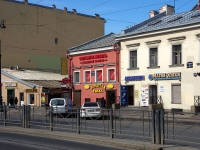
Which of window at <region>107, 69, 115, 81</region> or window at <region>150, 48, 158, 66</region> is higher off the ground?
window at <region>150, 48, 158, 66</region>

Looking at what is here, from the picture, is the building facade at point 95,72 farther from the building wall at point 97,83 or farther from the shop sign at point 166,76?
the shop sign at point 166,76

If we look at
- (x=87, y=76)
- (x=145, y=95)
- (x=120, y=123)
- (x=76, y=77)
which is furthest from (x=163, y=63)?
(x=120, y=123)

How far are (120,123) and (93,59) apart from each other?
25.4 m

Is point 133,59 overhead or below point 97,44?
below

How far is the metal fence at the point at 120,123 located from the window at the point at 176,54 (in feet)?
56.7

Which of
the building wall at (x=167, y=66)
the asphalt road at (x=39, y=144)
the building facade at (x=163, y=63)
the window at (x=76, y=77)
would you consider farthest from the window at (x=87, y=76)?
the asphalt road at (x=39, y=144)

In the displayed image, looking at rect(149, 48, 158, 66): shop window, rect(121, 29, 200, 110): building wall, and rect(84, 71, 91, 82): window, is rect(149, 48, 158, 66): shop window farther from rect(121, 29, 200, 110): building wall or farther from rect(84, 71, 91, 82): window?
rect(84, 71, 91, 82): window

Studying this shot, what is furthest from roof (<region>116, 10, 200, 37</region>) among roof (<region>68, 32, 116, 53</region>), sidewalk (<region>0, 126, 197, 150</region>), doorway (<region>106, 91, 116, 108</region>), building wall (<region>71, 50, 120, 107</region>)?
sidewalk (<region>0, 126, 197, 150</region>)

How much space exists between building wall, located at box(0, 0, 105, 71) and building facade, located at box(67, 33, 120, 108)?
44.3 feet

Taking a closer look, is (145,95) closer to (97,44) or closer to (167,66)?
(167,66)

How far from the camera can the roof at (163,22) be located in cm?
3219

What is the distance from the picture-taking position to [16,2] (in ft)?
174

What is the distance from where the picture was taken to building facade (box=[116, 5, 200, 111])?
99.9 ft

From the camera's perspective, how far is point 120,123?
1420 cm
